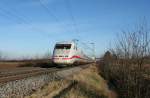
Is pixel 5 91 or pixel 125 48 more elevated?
pixel 125 48

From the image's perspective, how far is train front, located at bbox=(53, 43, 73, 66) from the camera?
117 ft

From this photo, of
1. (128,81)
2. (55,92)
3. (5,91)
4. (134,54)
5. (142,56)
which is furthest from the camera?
(128,81)

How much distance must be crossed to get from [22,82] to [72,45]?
23.0 meters

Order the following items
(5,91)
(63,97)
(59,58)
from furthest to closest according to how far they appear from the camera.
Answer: (59,58), (63,97), (5,91)

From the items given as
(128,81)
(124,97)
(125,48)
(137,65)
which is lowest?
(124,97)

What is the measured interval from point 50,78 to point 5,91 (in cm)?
822

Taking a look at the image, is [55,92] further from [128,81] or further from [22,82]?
[128,81]

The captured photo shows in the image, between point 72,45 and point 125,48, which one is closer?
point 125,48

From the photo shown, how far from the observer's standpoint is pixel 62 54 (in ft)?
118

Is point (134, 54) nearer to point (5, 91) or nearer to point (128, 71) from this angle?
point (128, 71)

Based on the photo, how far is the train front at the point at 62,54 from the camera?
35.8 meters

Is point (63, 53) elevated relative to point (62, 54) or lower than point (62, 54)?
elevated

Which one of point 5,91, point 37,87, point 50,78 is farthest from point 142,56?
point 5,91

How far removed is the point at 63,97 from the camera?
45.9ft
